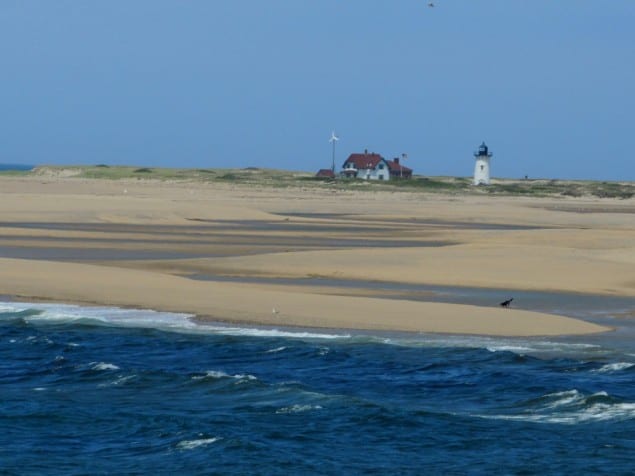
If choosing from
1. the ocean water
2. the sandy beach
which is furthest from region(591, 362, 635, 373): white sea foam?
the sandy beach

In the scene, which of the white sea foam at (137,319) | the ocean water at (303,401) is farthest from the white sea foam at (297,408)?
the white sea foam at (137,319)

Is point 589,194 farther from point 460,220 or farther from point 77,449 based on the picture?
point 77,449

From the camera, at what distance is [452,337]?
57.4 feet

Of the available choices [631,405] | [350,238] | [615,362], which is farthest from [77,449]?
[350,238]

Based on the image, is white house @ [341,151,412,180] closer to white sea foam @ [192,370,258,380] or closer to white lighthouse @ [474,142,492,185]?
white lighthouse @ [474,142,492,185]

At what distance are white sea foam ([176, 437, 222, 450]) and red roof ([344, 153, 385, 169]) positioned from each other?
9322 centimetres

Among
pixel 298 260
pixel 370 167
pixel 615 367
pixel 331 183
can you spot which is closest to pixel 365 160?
pixel 370 167

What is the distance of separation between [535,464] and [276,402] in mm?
3277

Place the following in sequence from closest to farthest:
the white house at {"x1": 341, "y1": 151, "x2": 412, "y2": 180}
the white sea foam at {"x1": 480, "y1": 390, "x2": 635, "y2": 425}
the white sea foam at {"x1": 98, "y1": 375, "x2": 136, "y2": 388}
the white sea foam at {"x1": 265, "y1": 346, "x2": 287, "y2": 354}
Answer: the white sea foam at {"x1": 480, "y1": 390, "x2": 635, "y2": 425}, the white sea foam at {"x1": 98, "y1": 375, "x2": 136, "y2": 388}, the white sea foam at {"x1": 265, "y1": 346, "x2": 287, "y2": 354}, the white house at {"x1": 341, "y1": 151, "x2": 412, "y2": 180}

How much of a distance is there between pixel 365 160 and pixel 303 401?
9255cm

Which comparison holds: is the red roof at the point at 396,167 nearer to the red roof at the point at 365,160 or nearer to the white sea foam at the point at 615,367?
the red roof at the point at 365,160

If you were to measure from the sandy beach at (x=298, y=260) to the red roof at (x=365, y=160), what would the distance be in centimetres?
5163

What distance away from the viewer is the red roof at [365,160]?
105 m

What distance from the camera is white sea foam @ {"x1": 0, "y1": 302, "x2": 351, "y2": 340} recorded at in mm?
17531
